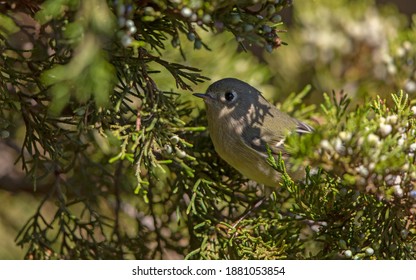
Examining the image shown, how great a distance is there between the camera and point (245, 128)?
2041mm

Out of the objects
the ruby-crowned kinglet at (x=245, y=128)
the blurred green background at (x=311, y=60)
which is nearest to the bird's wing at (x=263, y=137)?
the ruby-crowned kinglet at (x=245, y=128)

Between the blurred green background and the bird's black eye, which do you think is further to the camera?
the blurred green background

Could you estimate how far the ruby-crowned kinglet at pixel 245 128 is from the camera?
1942mm

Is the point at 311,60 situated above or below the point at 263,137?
above

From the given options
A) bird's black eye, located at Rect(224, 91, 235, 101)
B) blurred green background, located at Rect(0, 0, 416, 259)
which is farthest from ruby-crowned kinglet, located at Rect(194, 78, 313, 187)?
blurred green background, located at Rect(0, 0, 416, 259)

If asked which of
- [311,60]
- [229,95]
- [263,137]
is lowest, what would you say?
[263,137]

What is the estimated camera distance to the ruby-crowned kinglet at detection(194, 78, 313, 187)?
1.94 meters

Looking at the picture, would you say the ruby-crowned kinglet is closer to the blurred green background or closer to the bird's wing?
the bird's wing

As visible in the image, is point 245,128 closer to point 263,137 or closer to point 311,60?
point 263,137

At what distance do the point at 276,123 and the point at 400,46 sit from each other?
1.56ft

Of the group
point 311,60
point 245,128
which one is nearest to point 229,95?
point 245,128

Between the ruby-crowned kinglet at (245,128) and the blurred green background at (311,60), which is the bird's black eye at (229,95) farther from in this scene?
the blurred green background at (311,60)

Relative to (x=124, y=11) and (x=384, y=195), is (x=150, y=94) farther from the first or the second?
(x=384, y=195)
